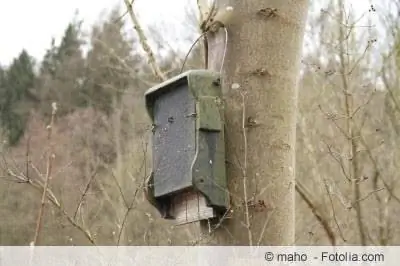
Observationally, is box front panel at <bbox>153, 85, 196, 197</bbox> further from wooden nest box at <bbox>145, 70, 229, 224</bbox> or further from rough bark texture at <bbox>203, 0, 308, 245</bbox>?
rough bark texture at <bbox>203, 0, 308, 245</bbox>

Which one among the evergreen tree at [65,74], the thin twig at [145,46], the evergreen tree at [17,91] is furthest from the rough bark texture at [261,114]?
the evergreen tree at [65,74]

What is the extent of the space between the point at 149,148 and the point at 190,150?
124 cm

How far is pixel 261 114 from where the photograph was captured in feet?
6.47

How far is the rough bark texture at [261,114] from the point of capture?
75.2 inches

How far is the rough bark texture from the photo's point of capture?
1.91m

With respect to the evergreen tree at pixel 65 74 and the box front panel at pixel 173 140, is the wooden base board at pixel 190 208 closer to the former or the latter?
the box front panel at pixel 173 140

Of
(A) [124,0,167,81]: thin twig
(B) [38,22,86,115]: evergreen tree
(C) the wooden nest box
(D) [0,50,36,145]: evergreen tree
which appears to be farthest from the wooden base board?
(B) [38,22,86,115]: evergreen tree

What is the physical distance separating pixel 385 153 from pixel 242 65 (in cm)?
459

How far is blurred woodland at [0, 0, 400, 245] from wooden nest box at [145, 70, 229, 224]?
9cm

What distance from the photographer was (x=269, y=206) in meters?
1.92

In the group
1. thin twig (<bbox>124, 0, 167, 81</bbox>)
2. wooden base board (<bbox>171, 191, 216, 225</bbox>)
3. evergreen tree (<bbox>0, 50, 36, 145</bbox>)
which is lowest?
wooden base board (<bbox>171, 191, 216, 225</bbox>)

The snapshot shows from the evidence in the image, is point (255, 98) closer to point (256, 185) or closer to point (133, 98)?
point (256, 185)

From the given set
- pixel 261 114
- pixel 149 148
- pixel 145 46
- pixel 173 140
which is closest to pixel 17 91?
pixel 149 148

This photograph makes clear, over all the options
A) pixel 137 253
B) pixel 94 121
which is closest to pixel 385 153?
pixel 137 253
